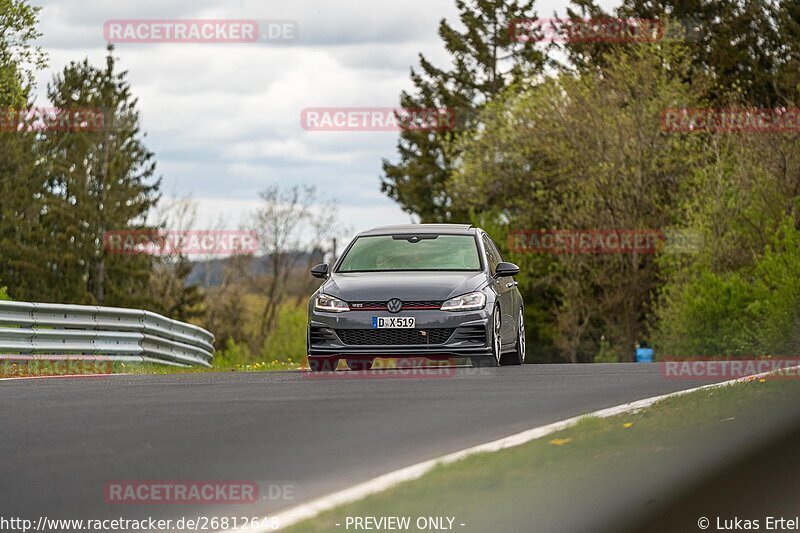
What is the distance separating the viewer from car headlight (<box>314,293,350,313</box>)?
1622 cm

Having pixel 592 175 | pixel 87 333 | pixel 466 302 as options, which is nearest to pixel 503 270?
pixel 466 302

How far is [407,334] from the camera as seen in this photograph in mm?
16062

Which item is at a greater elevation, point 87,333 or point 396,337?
point 396,337

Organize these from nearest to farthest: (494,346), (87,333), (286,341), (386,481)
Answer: (386,481) → (494,346) → (87,333) → (286,341)

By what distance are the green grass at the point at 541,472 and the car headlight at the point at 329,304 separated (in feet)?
17.8

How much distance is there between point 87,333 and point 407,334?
303 inches

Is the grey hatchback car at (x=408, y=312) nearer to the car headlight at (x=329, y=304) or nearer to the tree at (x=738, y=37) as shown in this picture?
the car headlight at (x=329, y=304)

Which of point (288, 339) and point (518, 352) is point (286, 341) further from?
point (518, 352)

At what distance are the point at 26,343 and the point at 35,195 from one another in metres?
52.9

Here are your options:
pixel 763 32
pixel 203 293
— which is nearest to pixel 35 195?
pixel 203 293

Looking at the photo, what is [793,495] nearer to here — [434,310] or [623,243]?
[434,310]

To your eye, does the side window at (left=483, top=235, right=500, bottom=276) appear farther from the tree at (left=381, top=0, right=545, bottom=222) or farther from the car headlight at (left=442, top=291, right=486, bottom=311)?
the tree at (left=381, top=0, right=545, bottom=222)

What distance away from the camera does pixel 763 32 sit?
6519cm

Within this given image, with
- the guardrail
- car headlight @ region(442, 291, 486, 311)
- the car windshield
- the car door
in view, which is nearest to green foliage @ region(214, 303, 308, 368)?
the guardrail
